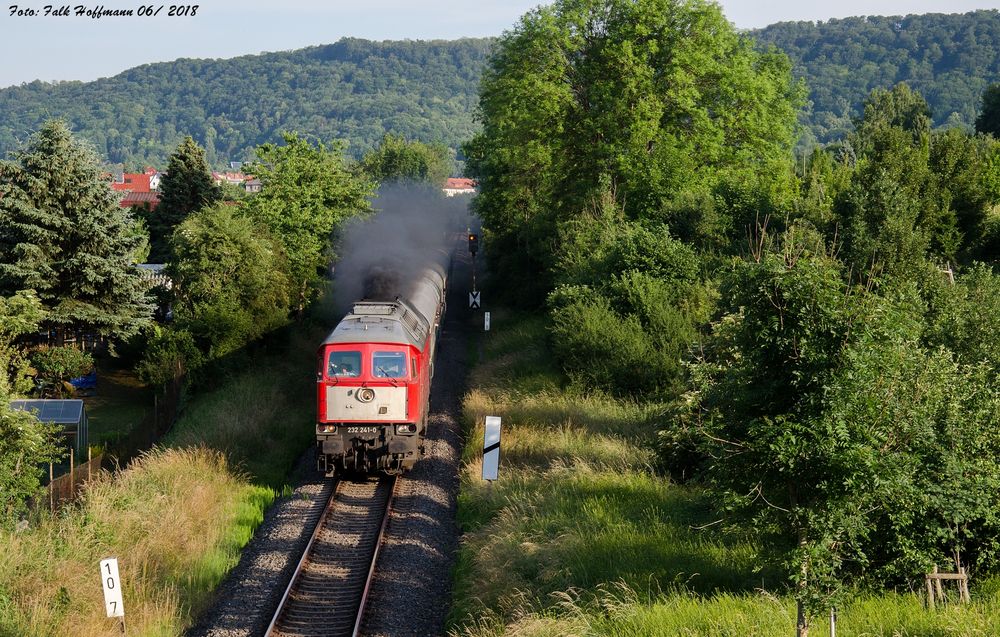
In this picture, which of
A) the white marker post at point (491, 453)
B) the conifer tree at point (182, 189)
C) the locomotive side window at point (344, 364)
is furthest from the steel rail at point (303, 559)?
the conifer tree at point (182, 189)

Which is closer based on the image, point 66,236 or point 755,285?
point 755,285

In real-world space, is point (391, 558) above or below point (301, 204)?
below

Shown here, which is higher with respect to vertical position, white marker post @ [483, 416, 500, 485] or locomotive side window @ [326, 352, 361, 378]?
locomotive side window @ [326, 352, 361, 378]

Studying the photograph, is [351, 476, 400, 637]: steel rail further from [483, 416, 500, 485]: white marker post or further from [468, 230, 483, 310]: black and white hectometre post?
[468, 230, 483, 310]: black and white hectometre post

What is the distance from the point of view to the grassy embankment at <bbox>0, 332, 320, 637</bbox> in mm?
11930

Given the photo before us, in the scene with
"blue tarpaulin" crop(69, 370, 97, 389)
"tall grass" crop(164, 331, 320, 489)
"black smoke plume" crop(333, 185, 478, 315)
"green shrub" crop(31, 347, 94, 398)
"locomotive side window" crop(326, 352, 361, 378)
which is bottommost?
"blue tarpaulin" crop(69, 370, 97, 389)

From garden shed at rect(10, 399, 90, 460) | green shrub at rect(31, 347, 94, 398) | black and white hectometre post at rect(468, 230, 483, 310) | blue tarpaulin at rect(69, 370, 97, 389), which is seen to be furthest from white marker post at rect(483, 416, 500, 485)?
blue tarpaulin at rect(69, 370, 97, 389)

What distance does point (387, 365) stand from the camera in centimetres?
1869

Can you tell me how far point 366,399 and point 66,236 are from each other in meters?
22.2

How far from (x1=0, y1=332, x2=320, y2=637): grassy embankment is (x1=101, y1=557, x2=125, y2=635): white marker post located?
15.6 inches

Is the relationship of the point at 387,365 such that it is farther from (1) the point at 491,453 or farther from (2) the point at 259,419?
(2) the point at 259,419

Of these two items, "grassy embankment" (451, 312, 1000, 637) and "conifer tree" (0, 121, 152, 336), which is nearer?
"grassy embankment" (451, 312, 1000, 637)

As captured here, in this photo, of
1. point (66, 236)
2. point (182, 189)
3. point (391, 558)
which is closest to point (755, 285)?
point (391, 558)

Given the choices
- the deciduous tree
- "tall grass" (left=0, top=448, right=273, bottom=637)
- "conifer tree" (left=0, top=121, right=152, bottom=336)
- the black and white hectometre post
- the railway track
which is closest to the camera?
"tall grass" (left=0, top=448, right=273, bottom=637)
